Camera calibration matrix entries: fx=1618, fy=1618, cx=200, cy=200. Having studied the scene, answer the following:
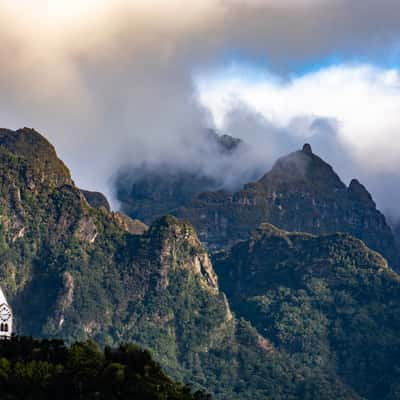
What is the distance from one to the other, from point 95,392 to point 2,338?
76.3 feet

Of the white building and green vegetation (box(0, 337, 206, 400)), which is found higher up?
the white building

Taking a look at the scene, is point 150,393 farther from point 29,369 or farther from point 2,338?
point 2,338

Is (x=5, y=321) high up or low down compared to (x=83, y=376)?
up

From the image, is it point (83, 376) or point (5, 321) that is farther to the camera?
point (5, 321)

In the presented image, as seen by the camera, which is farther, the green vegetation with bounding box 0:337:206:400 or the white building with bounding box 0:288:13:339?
the white building with bounding box 0:288:13:339

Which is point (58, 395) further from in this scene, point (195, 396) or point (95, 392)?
point (195, 396)

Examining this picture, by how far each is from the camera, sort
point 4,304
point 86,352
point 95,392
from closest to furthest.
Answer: point 95,392, point 86,352, point 4,304

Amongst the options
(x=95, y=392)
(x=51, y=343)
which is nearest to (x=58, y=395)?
(x=95, y=392)

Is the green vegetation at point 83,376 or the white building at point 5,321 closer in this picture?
the green vegetation at point 83,376

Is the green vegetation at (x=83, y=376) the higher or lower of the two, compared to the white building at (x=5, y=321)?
lower

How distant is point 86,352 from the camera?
155625 mm

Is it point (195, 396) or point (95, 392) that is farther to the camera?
point (195, 396)

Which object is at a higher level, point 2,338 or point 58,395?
point 2,338

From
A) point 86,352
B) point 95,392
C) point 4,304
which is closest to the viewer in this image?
point 95,392
